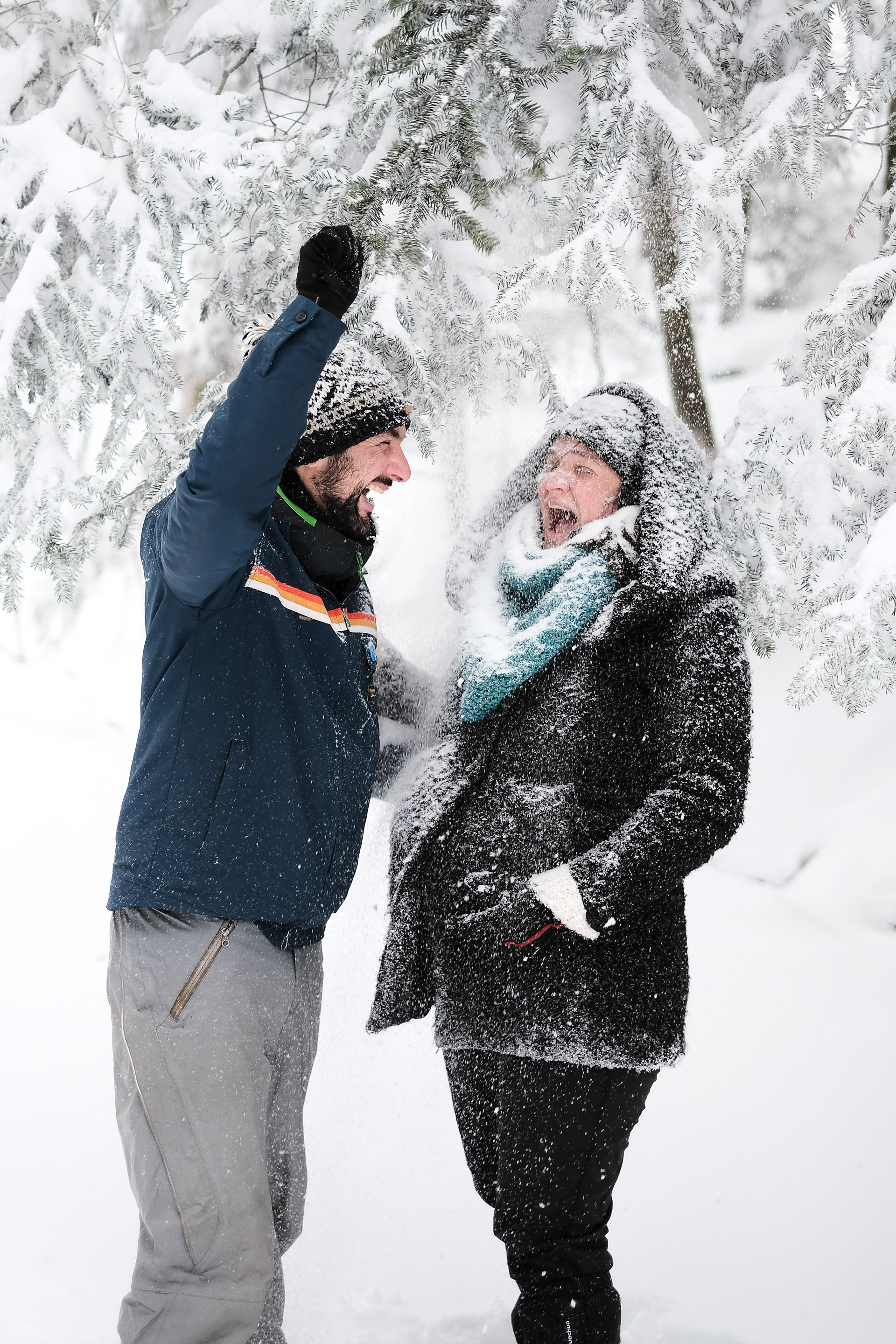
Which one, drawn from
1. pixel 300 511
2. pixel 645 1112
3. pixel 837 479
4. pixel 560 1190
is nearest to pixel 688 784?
pixel 560 1190

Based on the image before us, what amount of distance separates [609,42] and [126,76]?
1.79 m

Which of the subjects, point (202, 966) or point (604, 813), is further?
point (604, 813)

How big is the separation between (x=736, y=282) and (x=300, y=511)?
1.96m

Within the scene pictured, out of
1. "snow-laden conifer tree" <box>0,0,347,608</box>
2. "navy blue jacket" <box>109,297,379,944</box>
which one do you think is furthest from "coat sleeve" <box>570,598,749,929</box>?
"snow-laden conifer tree" <box>0,0,347,608</box>

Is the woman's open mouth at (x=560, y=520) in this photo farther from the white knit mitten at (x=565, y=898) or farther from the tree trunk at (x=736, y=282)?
the tree trunk at (x=736, y=282)

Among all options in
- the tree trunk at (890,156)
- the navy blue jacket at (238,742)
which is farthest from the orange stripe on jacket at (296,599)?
the tree trunk at (890,156)

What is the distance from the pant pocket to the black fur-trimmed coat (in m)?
0.59

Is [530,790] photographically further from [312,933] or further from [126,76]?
[126,76]

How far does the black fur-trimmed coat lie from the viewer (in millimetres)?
2242

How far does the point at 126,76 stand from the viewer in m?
3.89

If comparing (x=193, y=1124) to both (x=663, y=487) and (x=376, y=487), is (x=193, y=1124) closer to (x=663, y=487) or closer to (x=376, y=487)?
(x=376, y=487)

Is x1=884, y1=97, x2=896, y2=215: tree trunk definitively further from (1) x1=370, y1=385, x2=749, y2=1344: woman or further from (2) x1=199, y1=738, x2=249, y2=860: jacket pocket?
(2) x1=199, y1=738, x2=249, y2=860: jacket pocket

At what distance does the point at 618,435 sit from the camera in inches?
95.3

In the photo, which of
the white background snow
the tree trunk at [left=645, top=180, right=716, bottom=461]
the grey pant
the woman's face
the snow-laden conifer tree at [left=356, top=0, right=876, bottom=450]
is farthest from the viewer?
the tree trunk at [left=645, top=180, right=716, bottom=461]
